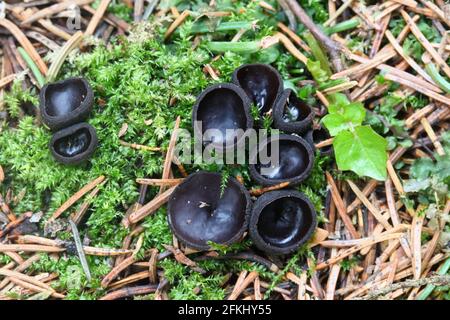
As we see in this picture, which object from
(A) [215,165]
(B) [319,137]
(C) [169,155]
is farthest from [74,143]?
(B) [319,137]

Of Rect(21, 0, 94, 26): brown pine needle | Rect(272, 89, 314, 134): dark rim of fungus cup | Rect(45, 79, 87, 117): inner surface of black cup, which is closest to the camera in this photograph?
Rect(272, 89, 314, 134): dark rim of fungus cup

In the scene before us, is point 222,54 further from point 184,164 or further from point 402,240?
point 402,240

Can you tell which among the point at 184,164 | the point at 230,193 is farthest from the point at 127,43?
the point at 230,193

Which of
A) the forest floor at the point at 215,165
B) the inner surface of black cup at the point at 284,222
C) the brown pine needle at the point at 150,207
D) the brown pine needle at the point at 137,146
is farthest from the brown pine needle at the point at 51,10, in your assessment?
the inner surface of black cup at the point at 284,222

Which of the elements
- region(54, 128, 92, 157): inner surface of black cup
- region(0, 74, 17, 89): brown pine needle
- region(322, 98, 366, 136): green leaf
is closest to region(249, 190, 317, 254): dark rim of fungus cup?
region(322, 98, 366, 136): green leaf

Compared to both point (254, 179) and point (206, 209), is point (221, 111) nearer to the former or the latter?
point (254, 179)

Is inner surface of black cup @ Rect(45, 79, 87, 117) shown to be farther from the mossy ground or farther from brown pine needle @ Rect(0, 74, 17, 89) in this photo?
brown pine needle @ Rect(0, 74, 17, 89)
